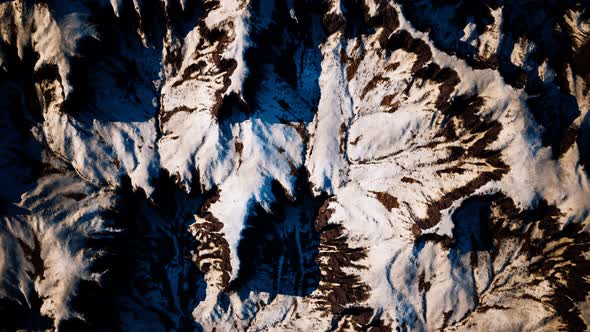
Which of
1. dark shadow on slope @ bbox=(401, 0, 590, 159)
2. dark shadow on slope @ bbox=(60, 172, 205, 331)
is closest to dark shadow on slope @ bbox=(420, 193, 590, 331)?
dark shadow on slope @ bbox=(401, 0, 590, 159)

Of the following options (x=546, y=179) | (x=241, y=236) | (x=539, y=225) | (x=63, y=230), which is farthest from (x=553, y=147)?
(x=63, y=230)

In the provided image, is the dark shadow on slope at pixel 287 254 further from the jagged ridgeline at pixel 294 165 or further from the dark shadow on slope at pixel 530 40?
the dark shadow on slope at pixel 530 40

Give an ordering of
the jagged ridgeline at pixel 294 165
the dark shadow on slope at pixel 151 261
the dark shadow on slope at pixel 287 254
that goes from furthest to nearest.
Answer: the dark shadow on slope at pixel 287 254, the dark shadow on slope at pixel 151 261, the jagged ridgeline at pixel 294 165

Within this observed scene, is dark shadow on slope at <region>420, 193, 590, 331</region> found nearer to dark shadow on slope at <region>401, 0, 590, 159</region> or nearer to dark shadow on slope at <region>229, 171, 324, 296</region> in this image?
dark shadow on slope at <region>401, 0, 590, 159</region>

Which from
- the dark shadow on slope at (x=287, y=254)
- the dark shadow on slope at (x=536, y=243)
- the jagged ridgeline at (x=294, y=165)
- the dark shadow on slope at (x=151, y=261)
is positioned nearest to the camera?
the dark shadow on slope at (x=536, y=243)

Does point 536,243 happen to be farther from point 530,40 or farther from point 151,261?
point 151,261

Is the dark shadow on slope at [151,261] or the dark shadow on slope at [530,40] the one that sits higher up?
the dark shadow on slope at [530,40]

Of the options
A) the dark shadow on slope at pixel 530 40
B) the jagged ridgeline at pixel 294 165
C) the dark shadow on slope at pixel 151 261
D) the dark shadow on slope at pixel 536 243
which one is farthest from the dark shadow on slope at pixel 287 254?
the dark shadow on slope at pixel 530 40

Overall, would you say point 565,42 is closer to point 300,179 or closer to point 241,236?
point 300,179
